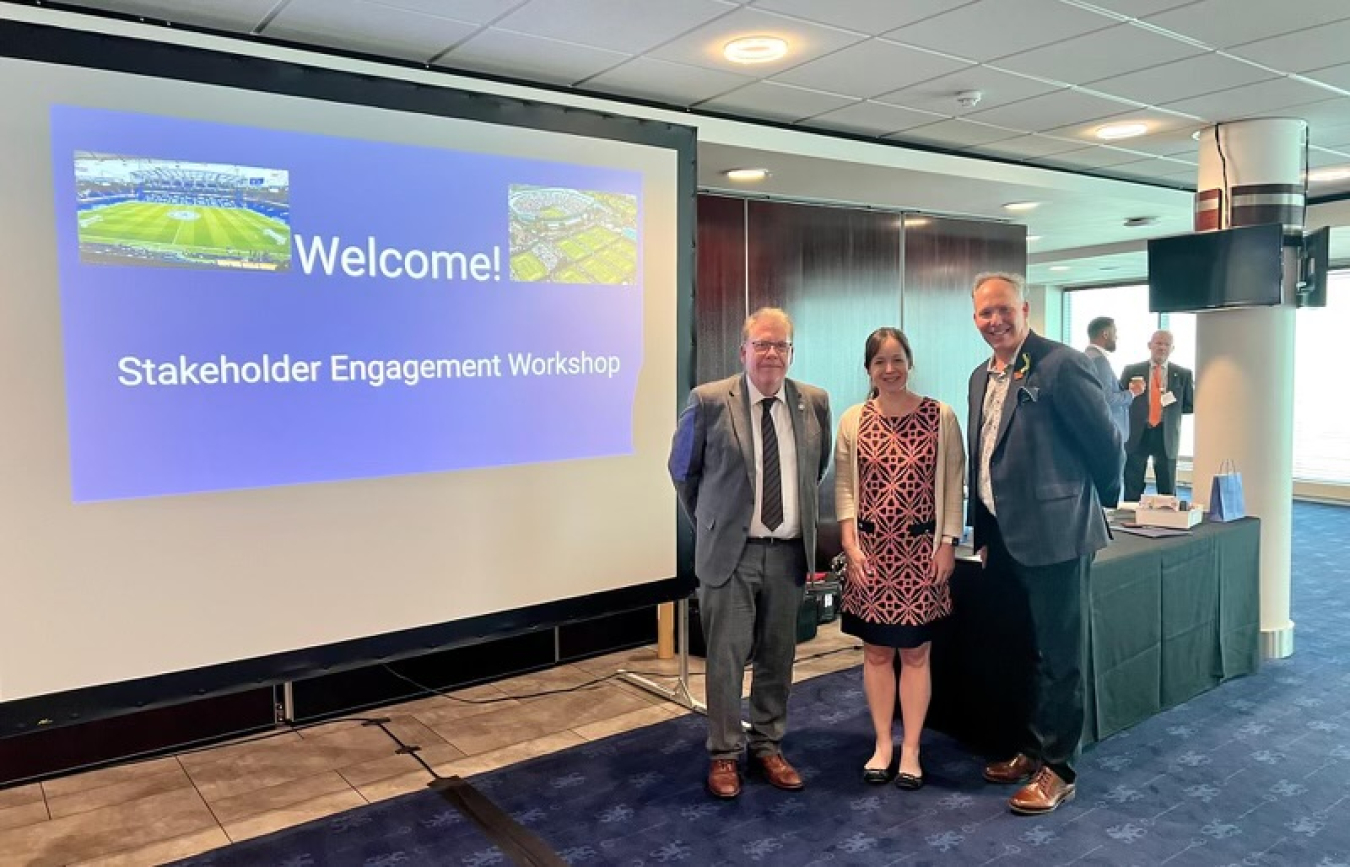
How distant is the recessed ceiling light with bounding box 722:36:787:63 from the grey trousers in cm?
181

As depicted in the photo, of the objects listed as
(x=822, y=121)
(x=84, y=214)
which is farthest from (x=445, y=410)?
(x=822, y=121)

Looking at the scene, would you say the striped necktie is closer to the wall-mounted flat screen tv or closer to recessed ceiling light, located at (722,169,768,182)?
recessed ceiling light, located at (722,169,768,182)

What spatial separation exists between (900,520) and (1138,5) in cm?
185

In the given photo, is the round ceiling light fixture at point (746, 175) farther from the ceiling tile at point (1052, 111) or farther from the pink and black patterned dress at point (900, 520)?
the pink and black patterned dress at point (900, 520)

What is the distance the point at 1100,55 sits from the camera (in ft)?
11.9

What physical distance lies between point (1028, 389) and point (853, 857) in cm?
154

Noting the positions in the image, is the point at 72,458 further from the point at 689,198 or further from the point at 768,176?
the point at 768,176

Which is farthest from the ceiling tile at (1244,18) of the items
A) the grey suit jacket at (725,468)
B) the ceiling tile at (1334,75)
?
the grey suit jacket at (725,468)

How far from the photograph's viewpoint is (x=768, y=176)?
5.18m

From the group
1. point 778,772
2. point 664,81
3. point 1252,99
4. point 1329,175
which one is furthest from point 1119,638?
point 1329,175

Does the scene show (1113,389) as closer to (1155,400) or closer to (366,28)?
(1155,400)

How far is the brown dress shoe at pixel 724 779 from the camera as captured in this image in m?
3.21

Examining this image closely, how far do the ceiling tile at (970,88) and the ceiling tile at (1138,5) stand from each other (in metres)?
0.69

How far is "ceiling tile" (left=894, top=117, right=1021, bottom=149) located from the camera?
4.74 meters
